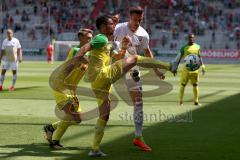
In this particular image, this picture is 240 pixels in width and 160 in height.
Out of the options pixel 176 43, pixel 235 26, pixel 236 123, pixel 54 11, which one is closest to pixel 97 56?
pixel 236 123

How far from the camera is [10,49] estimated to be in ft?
71.1

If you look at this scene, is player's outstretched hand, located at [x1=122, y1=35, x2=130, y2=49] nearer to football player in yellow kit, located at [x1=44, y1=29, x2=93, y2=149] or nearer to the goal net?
football player in yellow kit, located at [x1=44, y1=29, x2=93, y2=149]

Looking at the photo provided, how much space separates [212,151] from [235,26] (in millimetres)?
47655

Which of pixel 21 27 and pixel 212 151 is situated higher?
pixel 212 151

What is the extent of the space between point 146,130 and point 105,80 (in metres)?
3.22

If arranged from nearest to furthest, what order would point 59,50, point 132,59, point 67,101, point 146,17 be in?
point 132,59 → point 67,101 → point 59,50 → point 146,17

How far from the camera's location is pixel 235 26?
183ft

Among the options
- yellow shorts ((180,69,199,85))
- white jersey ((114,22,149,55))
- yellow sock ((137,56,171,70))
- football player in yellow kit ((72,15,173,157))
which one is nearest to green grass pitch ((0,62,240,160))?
football player in yellow kit ((72,15,173,157))

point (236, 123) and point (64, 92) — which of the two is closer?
point (64, 92)

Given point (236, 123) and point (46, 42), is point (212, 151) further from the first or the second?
point (46, 42)

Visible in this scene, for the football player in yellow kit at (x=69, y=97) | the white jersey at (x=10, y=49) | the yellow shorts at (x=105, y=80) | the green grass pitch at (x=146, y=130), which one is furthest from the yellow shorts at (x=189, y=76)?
the yellow shorts at (x=105, y=80)

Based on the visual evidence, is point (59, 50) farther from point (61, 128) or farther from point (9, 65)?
point (61, 128)

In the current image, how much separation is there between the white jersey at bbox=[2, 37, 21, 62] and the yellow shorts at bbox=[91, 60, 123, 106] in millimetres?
13149

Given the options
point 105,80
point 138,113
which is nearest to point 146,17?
point 138,113
